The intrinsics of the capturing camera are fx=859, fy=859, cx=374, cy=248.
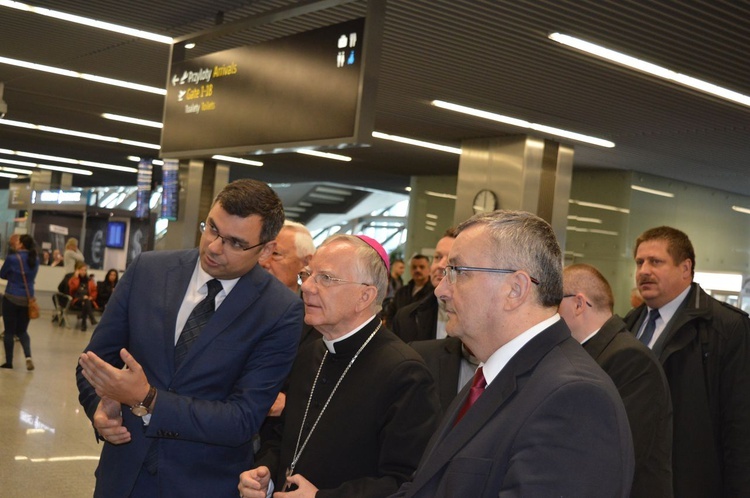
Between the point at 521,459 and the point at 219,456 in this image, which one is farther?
the point at 219,456

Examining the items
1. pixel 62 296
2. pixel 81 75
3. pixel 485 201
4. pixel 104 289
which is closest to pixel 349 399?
pixel 81 75

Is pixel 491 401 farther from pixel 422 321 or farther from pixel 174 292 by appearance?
pixel 422 321

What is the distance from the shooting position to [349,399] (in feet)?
8.75

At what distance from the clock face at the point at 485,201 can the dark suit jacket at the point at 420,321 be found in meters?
7.60

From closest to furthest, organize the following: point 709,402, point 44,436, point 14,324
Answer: point 709,402 → point 44,436 → point 14,324

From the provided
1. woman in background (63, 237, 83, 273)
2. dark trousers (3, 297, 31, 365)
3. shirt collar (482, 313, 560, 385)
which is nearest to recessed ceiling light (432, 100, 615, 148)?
dark trousers (3, 297, 31, 365)

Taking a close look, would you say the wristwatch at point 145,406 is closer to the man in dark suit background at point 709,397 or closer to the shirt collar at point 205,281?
the shirt collar at point 205,281

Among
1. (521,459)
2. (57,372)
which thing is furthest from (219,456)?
(57,372)

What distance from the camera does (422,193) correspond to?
20.3 metres

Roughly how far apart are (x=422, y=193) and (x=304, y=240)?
52.1ft

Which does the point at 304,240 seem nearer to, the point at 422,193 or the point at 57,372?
the point at 57,372

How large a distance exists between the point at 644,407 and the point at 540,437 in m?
1.84

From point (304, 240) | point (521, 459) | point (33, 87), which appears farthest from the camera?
point (33, 87)

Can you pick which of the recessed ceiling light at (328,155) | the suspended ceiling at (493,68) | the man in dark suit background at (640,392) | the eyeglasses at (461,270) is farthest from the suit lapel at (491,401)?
the recessed ceiling light at (328,155)
